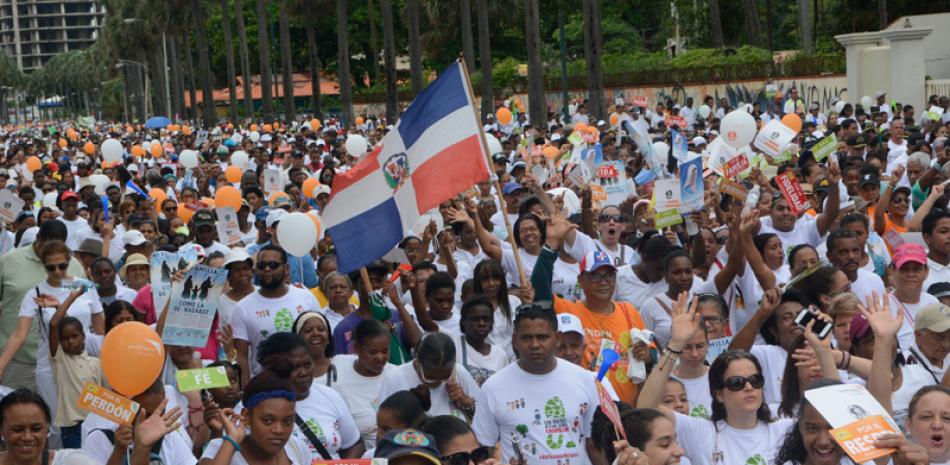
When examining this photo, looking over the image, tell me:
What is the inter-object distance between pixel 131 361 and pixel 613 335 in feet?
8.78

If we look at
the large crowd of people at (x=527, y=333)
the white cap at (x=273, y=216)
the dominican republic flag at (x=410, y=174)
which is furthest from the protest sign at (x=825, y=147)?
the dominican republic flag at (x=410, y=174)

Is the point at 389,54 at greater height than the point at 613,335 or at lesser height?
greater

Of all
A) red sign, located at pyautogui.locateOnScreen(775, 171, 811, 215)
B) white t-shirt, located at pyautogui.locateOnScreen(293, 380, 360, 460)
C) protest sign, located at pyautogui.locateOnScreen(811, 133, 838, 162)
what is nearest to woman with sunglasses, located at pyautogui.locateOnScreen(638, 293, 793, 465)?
white t-shirt, located at pyautogui.locateOnScreen(293, 380, 360, 460)

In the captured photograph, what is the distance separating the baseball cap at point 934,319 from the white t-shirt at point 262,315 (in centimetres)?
342

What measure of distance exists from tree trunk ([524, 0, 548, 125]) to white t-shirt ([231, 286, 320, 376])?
27884 mm

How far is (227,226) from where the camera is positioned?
12.0 m

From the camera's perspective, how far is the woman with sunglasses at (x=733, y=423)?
6090 mm

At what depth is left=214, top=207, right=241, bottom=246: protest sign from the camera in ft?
39.4

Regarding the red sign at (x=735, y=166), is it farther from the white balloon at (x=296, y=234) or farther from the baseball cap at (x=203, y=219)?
the baseball cap at (x=203, y=219)

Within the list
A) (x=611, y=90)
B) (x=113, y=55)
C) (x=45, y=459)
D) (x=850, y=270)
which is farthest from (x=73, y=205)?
(x=113, y=55)

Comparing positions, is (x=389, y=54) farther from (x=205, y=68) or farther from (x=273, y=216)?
(x=273, y=216)

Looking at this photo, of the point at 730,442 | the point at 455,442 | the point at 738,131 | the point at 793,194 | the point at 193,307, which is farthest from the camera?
the point at 738,131

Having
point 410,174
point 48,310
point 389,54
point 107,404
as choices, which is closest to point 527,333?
point 107,404

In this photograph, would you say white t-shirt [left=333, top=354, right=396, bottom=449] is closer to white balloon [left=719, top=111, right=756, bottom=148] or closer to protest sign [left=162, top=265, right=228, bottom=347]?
protest sign [left=162, top=265, right=228, bottom=347]
